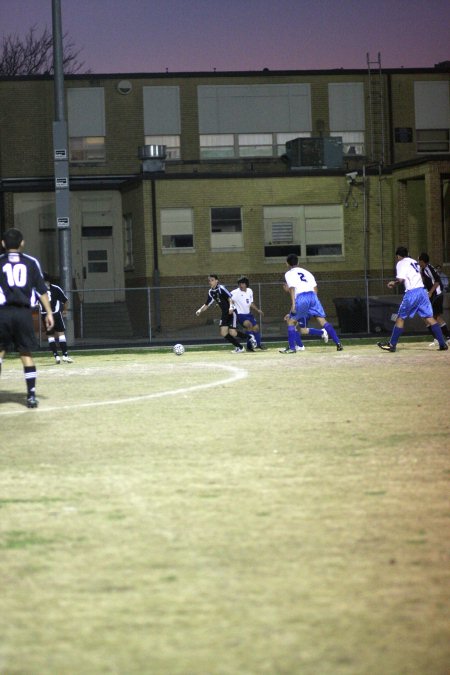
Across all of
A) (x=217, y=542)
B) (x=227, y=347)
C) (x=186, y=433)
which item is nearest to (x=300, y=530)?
(x=217, y=542)

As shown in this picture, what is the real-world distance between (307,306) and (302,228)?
2142cm

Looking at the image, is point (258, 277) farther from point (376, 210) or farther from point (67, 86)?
point (67, 86)

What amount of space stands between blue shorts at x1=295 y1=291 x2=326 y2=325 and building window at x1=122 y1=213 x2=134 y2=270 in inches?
902

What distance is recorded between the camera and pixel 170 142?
49531mm

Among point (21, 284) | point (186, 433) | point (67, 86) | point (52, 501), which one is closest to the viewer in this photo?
point (52, 501)

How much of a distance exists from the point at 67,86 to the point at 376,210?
1362 cm

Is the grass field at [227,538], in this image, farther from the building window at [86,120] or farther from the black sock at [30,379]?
the building window at [86,120]

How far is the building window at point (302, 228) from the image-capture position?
148 feet

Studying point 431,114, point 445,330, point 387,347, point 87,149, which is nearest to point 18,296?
point 387,347

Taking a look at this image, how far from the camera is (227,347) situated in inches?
1187

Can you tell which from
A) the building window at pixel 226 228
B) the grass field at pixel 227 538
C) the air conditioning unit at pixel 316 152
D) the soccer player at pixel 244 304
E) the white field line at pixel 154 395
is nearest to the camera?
the grass field at pixel 227 538

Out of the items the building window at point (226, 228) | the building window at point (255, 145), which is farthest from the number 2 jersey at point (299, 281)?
the building window at point (255, 145)

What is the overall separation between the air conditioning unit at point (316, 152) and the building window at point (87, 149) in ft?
27.1

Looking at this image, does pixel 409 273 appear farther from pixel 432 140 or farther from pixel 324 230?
pixel 432 140
